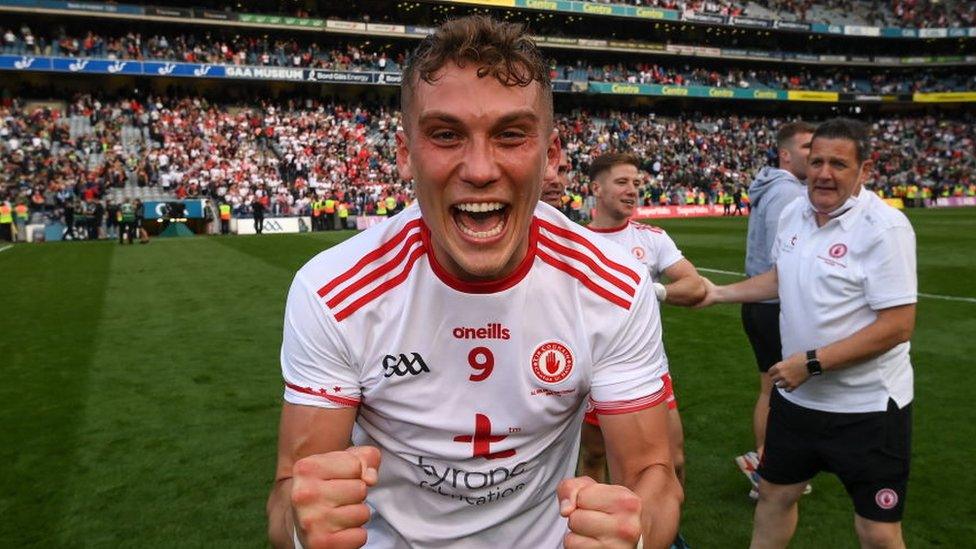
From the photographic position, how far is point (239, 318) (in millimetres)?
10789

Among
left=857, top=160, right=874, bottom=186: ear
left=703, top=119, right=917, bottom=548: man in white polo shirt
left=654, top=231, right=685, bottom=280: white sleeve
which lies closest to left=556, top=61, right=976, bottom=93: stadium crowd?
left=654, top=231, right=685, bottom=280: white sleeve

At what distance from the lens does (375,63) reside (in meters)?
48.2

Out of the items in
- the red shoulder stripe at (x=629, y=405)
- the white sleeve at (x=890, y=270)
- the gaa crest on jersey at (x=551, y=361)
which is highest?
the white sleeve at (x=890, y=270)

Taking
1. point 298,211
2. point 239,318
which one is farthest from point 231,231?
point 239,318

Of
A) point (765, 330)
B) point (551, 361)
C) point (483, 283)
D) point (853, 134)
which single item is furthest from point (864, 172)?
point (483, 283)

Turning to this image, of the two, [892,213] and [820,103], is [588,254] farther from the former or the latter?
[820,103]

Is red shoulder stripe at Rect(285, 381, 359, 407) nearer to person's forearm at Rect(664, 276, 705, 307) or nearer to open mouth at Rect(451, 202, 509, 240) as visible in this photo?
open mouth at Rect(451, 202, 509, 240)

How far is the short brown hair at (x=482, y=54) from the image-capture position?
213 centimetres

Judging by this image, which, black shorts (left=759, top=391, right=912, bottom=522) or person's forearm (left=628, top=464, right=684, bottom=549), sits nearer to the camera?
person's forearm (left=628, top=464, right=684, bottom=549)

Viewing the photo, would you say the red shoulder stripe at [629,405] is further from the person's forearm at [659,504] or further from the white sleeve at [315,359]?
the white sleeve at [315,359]

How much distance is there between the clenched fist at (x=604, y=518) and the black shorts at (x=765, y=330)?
4080 mm

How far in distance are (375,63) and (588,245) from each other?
4878 centimetres

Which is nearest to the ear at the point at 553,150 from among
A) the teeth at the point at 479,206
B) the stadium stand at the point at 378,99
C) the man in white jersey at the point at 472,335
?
the man in white jersey at the point at 472,335

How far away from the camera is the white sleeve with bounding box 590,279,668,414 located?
90.1 inches
